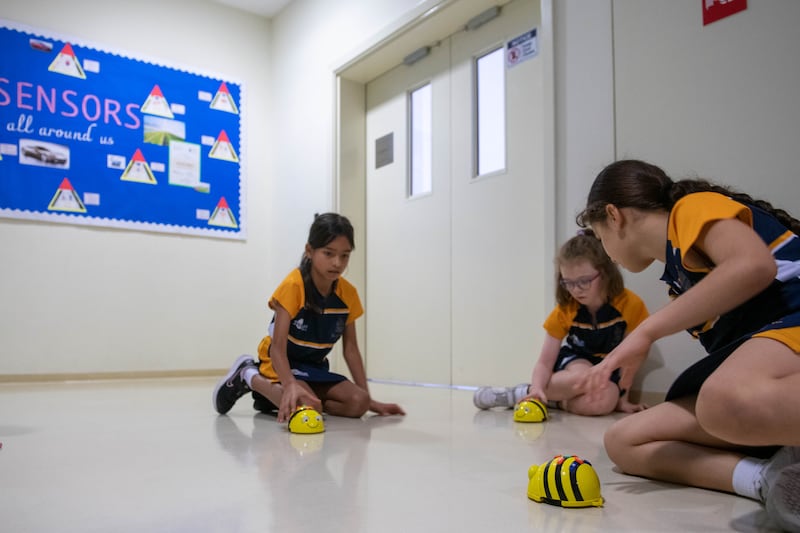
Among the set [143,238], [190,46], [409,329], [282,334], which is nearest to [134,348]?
[143,238]

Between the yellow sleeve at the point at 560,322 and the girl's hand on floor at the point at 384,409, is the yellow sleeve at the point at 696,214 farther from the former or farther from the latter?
the girl's hand on floor at the point at 384,409

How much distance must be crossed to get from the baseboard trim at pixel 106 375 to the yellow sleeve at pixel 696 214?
12.4 feet

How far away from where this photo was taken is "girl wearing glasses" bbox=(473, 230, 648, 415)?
216 cm

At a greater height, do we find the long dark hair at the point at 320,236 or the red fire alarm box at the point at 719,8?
the red fire alarm box at the point at 719,8

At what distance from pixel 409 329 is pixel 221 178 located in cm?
187

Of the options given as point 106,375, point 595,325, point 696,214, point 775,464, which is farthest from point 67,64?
point 775,464

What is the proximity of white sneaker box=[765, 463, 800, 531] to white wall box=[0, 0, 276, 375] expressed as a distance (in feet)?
12.8

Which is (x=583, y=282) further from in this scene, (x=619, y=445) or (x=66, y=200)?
(x=66, y=200)

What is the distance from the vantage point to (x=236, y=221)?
4.62 metres

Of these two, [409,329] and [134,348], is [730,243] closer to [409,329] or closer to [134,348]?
[409,329]

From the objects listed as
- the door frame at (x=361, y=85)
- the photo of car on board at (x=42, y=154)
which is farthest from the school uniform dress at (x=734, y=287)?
the photo of car on board at (x=42, y=154)

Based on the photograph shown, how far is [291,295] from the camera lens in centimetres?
209

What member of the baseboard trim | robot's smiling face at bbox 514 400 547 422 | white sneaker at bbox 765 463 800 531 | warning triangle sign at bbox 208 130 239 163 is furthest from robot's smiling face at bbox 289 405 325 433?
warning triangle sign at bbox 208 130 239 163

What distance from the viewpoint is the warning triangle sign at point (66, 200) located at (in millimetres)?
3900
